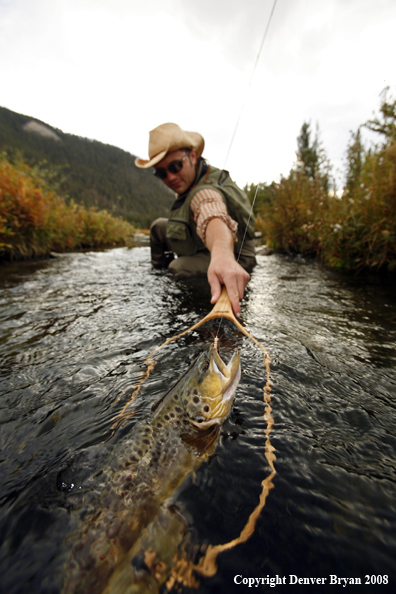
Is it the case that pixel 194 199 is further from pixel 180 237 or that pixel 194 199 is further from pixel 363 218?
pixel 363 218

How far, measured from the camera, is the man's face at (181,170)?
480 centimetres

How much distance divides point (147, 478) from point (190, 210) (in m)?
4.42

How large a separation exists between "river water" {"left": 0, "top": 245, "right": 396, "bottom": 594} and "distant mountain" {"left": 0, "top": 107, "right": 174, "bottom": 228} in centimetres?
9768

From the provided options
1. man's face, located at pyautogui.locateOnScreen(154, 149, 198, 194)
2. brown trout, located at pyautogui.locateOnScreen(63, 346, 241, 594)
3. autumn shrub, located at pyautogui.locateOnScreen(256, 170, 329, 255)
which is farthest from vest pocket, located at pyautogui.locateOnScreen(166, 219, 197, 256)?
brown trout, located at pyautogui.locateOnScreen(63, 346, 241, 594)

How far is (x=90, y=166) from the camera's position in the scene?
141 meters

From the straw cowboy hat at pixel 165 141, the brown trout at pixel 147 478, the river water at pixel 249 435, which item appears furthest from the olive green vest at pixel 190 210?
the brown trout at pixel 147 478

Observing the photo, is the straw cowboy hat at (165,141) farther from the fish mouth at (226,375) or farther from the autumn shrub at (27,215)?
the autumn shrub at (27,215)

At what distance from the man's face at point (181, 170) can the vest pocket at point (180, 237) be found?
65 centimetres

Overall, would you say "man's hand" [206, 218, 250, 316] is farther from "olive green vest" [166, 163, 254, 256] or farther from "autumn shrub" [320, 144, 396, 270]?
"autumn shrub" [320, 144, 396, 270]

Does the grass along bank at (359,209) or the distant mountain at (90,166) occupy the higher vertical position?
the distant mountain at (90,166)

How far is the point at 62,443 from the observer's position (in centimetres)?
164

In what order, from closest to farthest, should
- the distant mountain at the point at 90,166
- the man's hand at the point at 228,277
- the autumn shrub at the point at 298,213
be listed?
1. the man's hand at the point at 228,277
2. the autumn shrub at the point at 298,213
3. the distant mountain at the point at 90,166

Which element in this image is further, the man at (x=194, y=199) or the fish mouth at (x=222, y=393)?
the man at (x=194, y=199)

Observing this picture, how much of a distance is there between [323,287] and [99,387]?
4129 mm
